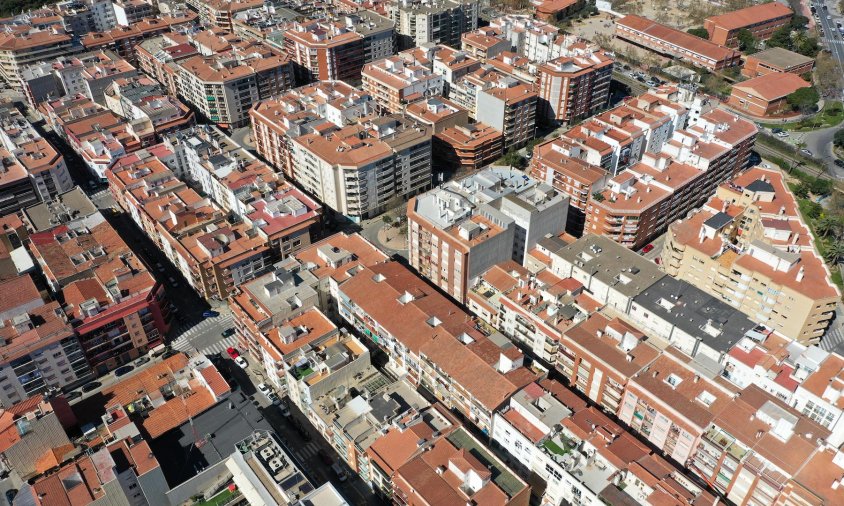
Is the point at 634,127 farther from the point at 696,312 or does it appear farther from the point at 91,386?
the point at 91,386

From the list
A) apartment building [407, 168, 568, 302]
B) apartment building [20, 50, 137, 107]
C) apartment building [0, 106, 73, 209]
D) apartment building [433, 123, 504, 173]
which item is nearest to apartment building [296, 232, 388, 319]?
apartment building [407, 168, 568, 302]

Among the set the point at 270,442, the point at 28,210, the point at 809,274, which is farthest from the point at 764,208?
the point at 28,210

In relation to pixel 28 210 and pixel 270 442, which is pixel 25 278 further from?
pixel 270 442

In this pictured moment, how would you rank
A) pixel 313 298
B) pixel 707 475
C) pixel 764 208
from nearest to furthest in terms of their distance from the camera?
pixel 707 475 < pixel 313 298 < pixel 764 208

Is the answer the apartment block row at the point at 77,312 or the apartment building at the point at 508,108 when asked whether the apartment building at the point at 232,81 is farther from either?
the apartment block row at the point at 77,312

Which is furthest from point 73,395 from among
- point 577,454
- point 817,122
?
point 817,122

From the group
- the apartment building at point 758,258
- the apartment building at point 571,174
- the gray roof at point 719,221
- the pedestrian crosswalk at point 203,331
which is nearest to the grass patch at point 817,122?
the apartment building at point 758,258

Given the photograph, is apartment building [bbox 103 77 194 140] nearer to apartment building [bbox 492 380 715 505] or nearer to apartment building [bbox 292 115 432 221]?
apartment building [bbox 292 115 432 221]
